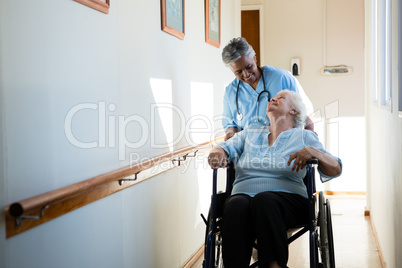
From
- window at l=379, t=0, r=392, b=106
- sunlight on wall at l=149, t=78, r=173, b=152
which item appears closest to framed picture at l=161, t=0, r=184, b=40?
sunlight on wall at l=149, t=78, r=173, b=152

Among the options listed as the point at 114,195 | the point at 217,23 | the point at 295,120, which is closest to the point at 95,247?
the point at 114,195

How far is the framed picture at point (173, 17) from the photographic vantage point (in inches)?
114

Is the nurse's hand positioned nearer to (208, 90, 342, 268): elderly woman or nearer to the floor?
(208, 90, 342, 268): elderly woman

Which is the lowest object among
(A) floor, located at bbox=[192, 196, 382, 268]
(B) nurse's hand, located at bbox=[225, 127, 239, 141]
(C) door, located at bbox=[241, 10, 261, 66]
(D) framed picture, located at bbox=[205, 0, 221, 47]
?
(A) floor, located at bbox=[192, 196, 382, 268]

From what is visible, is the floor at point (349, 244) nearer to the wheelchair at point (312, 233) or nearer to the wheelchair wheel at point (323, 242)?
the wheelchair at point (312, 233)

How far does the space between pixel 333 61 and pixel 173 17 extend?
137 inches

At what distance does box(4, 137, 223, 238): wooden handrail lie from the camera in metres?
1.43

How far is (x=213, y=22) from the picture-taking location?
4.29 meters

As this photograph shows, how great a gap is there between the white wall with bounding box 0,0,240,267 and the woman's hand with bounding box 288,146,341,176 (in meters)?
0.76

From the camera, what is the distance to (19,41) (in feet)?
4.90

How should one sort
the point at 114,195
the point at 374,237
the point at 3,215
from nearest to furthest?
the point at 3,215 < the point at 114,195 < the point at 374,237

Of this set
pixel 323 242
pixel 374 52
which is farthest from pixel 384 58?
pixel 323 242

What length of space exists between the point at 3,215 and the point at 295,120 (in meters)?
1.79

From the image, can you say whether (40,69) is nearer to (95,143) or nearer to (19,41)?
(19,41)
